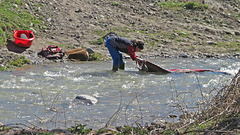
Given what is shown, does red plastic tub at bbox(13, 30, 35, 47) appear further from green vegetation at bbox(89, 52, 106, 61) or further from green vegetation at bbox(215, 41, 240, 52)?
green vegetation at bbox(215, 41, 240, 52)

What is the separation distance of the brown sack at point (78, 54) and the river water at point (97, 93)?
571mm

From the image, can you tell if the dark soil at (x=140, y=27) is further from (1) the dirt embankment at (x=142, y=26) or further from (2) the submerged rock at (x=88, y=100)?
(2) the submerged rock at (x=88, y=100)

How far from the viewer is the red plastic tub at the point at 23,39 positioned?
11953 millimetres

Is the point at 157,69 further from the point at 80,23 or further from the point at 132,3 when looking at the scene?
the point at 132,3

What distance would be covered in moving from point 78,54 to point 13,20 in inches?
124

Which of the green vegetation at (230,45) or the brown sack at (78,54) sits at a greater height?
the green vegetation at (230,45)

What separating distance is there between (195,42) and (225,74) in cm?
541

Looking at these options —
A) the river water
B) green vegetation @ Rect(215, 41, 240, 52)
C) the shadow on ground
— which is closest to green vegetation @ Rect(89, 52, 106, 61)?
the river water

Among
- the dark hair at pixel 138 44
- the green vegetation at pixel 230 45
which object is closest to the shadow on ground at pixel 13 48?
the dark hair at pixel 138 44

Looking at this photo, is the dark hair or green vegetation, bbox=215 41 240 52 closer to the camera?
the dark hair

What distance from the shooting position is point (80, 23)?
606 inches

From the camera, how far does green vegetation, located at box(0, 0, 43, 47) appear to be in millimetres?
12477

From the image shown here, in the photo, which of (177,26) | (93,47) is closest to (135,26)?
(177,26)

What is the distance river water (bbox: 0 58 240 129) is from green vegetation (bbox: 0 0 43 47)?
8.46 ft
